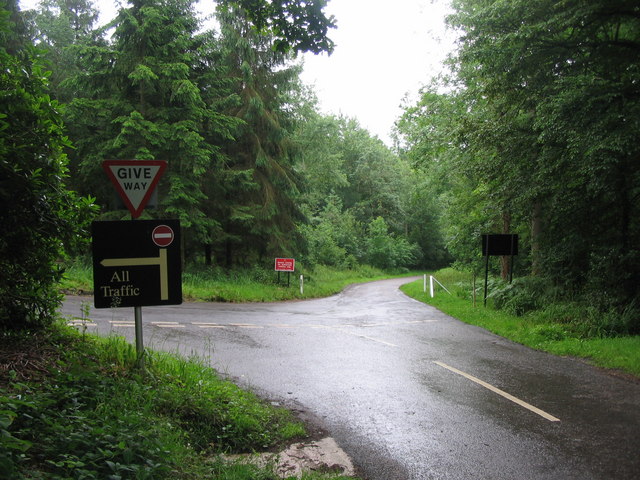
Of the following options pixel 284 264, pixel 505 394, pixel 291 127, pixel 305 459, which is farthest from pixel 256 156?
pixel 305 459

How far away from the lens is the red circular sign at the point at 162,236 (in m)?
5.09

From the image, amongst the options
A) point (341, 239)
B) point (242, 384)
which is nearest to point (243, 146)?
point (242, 384)

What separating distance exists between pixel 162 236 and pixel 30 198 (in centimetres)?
132

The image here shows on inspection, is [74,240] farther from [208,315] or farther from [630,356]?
[630,356]

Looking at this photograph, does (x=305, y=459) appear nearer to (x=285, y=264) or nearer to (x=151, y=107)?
(x=285, y=264)

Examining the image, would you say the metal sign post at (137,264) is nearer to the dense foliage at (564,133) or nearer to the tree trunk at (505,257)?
the dense foliage at (564,133)

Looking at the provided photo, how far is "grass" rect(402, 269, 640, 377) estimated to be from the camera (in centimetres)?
860

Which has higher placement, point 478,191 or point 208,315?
point 478,191

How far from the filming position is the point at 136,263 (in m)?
5.02

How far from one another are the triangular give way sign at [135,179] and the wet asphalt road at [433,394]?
2.89 meters

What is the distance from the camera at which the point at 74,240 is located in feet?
16.0

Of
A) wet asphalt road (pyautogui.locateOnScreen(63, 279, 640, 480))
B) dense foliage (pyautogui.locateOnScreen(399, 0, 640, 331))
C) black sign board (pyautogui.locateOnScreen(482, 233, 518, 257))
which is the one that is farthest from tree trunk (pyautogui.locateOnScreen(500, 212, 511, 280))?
wet asphalt road (pyautogui.locateOnScreen(63, 279, 640, 480))

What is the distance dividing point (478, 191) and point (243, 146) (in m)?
12.4

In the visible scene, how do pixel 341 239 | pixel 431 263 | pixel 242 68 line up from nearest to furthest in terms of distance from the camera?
pixel 242 68
pixel 341 239
pixel 431 263
